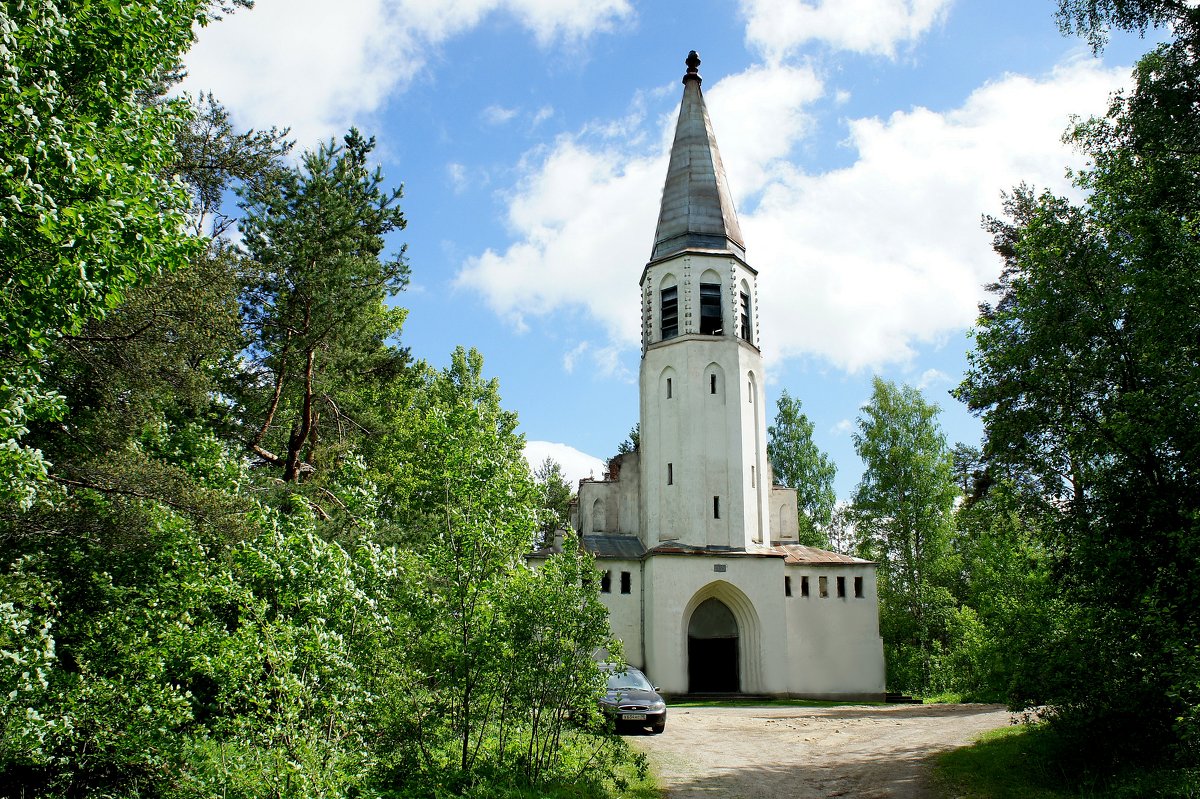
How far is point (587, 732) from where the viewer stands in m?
10.2

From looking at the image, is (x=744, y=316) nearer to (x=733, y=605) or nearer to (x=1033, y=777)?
(x=733, y=605)

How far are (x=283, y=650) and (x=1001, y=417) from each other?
1017 centimetres

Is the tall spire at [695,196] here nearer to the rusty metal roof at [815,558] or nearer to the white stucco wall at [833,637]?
the rusty metal roof at [815,558]

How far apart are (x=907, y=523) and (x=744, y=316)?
11.8 meters

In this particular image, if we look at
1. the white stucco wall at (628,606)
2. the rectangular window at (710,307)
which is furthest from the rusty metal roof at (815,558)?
the rectangular window at (710,307)

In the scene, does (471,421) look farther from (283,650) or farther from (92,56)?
(92,56)

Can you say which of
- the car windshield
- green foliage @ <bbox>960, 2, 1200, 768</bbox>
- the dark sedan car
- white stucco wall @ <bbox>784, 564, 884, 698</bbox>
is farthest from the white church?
green foliage @ <bbox>960, 2, 1200, 768</bbox>

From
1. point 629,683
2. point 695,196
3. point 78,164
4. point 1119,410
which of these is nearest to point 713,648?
point 629,683

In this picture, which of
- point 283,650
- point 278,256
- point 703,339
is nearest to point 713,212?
point 703,339

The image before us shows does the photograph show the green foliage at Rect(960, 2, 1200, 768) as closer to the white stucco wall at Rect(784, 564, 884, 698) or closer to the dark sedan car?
the dark sedan car

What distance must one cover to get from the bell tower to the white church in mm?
51

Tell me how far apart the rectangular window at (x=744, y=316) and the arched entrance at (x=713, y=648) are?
9.89m

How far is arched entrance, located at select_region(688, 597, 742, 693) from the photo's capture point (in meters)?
27.9

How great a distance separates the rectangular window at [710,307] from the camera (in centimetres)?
3038
